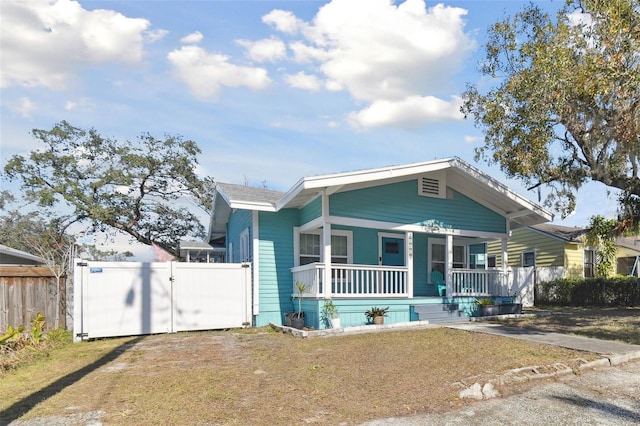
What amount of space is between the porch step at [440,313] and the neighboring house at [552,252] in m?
9.23

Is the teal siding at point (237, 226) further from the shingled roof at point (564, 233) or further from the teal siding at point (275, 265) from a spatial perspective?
the shingled roof at point (564, 233)

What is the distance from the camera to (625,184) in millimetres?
12445

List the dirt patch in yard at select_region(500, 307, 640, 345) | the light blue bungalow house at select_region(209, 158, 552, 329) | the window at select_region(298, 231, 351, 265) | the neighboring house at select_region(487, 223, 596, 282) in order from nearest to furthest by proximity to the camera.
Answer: the dirt patch in yard at select_region(500, 307, 640, 345) < the light blue bungalow house at select_region(209, 158, 552, 329) < the window at select_region(298, 231, 351, 265) < the neighboring house at select_region(487, 223, 596, 282)

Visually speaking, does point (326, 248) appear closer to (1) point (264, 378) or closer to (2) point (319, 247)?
(2) point (319, 247)

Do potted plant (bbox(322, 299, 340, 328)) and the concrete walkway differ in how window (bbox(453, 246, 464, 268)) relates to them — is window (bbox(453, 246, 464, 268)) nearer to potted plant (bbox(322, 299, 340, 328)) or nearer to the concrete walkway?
the concrete walkway

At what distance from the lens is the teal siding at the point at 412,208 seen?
40.6 ft

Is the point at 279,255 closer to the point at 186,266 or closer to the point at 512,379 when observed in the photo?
the point at 186,266

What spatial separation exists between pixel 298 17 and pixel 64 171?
16.5 meters

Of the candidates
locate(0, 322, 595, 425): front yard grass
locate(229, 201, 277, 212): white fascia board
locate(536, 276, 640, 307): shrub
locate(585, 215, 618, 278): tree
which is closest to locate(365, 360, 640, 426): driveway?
locate(0, 322, 595, 425): front yard grass

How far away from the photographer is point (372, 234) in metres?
14.3

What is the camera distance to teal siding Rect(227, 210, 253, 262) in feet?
44.5

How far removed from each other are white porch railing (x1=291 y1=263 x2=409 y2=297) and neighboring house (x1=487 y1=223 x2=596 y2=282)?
1059cm

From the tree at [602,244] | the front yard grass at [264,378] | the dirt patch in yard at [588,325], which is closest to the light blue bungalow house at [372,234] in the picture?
the dirt patch in yard at [588,325]

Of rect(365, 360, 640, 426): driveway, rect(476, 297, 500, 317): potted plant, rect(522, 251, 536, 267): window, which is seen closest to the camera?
rect(365, 360, 640, 426): driveway
